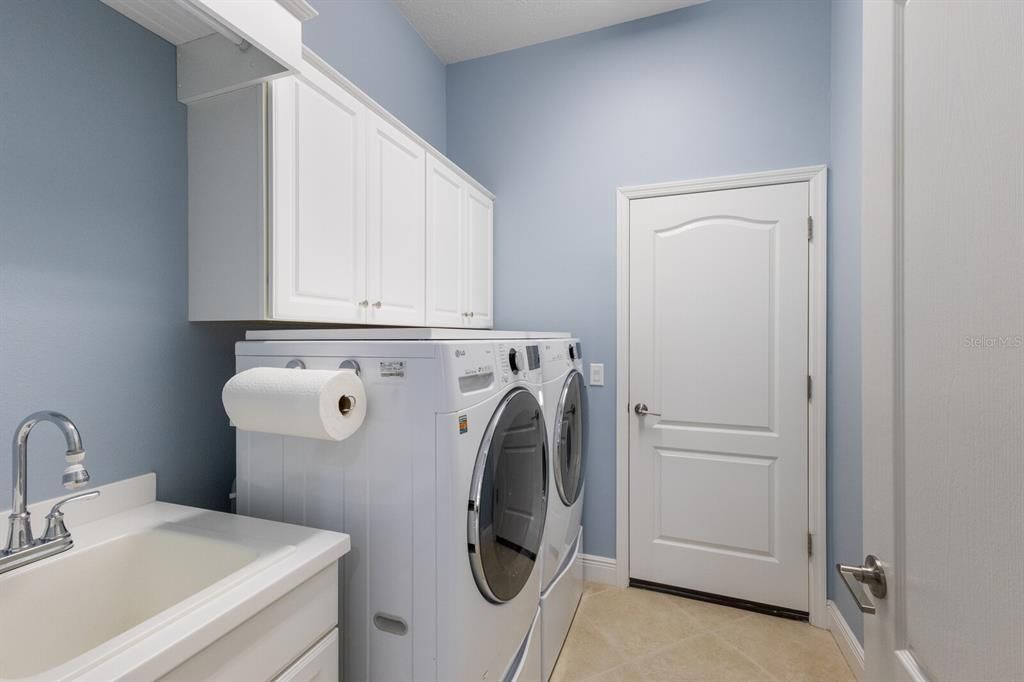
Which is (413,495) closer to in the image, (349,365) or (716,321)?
(349,365)

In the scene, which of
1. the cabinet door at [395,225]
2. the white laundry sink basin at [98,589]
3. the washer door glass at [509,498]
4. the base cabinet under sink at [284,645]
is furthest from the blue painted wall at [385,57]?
the base cabinet under sink at [284,645]

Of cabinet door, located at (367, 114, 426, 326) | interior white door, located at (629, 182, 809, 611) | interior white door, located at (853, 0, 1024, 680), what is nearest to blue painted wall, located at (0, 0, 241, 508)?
cabinet door, located at (367, 114, 426, 326)

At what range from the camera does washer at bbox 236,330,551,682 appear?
1.06m

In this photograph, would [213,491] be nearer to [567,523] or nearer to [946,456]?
[567,523]

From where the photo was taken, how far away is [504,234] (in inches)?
105

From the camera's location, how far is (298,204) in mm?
1312

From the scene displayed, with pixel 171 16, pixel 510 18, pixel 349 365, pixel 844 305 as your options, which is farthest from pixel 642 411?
pixel 171 16

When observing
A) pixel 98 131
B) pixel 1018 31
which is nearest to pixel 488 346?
pixel 1018 31

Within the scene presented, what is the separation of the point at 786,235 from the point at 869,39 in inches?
61.5

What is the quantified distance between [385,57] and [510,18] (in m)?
0.70

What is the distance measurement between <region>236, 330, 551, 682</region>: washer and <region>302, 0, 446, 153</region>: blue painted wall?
1311 millimetres

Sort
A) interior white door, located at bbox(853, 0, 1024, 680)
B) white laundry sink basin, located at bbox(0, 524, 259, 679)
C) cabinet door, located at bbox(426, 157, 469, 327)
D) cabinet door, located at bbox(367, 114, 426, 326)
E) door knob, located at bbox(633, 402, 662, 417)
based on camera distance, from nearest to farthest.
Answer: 1. interior white door, located at bbox(853, 0, 1024, 680)
2. white laundry sink basin, located at bbox(0, 524, 259, 679)
3. cabinet door, located at bbox(367, 114, 426, 326)
4. cabinet door, located at bbox(426, 157, 469, 327)
5. door knob, located at bbox(633, 402, 662, 417)

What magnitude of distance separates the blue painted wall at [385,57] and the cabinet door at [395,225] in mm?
458

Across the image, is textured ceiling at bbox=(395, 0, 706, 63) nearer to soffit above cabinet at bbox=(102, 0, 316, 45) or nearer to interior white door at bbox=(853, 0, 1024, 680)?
soffit above cabinet at bbox=(102, 0, 316, 45)
